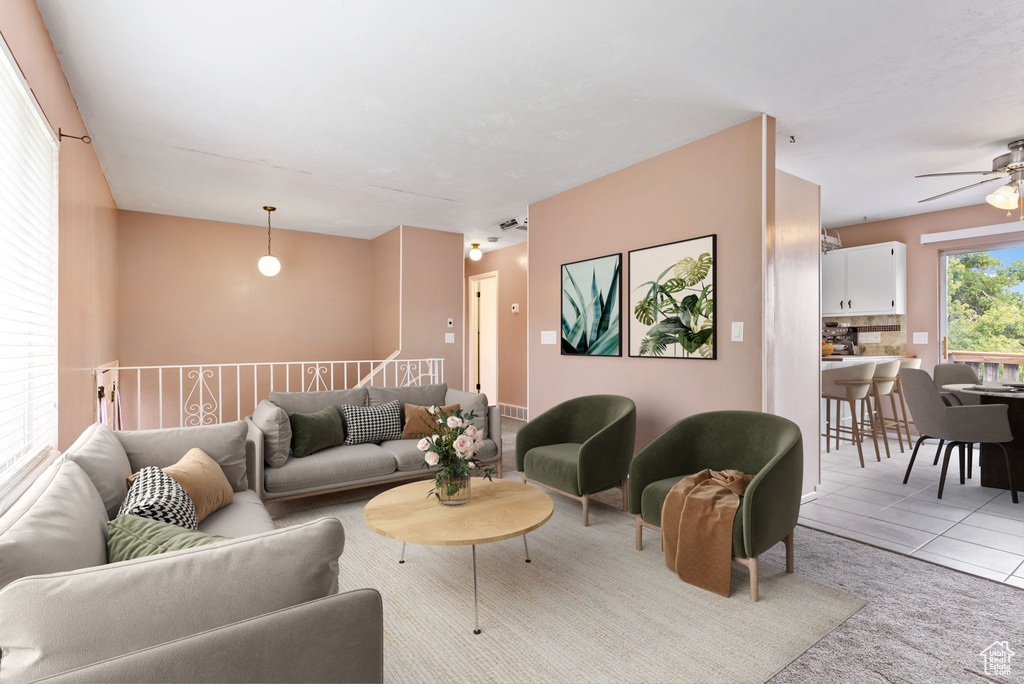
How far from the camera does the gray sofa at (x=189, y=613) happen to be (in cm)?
86

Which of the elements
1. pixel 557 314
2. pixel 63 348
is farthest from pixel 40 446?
pixel 557 314

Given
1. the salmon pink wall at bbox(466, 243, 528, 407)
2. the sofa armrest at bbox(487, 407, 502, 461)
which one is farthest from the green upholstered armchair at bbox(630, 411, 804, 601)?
the salmon pink wall at bbox(466, 243, 528, 407)

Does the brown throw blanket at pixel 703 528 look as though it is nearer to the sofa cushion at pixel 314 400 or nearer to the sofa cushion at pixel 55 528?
the sofa cushion at pixel 55 528

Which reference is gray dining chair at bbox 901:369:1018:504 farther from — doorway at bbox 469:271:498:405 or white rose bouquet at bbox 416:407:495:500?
doorway at bbox 469:271:498:405

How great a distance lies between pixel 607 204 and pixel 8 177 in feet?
12.6

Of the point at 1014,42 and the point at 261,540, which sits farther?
the point at 1014,42

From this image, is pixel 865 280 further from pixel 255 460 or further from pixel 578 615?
pixel 255 460

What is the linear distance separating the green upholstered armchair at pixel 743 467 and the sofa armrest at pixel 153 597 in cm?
207

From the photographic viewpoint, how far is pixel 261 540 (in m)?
1.07

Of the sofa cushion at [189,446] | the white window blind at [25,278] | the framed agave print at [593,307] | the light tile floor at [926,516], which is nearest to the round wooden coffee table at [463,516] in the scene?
the sofa cushion at [189,446]

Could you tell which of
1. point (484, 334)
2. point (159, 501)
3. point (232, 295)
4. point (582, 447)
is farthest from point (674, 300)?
point (232, 295)

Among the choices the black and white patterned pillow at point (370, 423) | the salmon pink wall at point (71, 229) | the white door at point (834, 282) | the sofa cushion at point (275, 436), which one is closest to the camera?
the salmon pink wall at point (71, 229)

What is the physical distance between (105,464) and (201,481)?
0.39m

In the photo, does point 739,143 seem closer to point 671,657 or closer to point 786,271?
point 786,271
